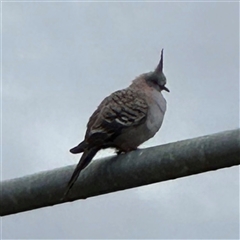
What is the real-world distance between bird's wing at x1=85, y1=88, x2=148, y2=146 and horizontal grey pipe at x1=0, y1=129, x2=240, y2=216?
1.18 m

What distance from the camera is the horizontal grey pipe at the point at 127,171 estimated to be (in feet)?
9.63

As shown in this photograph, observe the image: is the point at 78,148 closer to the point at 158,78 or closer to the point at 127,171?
the point at 127,171

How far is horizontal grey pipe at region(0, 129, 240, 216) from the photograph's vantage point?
2936 mm

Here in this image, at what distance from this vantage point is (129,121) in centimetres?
516

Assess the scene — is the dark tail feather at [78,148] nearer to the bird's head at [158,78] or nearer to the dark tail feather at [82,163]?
the dark tail feather at [82,163]

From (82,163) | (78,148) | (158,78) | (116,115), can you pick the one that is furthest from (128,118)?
(82,163)

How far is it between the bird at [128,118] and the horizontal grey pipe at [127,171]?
27.2 inches

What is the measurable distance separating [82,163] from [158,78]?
280 centimetres

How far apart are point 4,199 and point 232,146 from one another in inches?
45.1

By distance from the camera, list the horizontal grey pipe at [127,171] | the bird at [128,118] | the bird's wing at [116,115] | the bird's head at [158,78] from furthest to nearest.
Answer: the bird's head at [158,78]
the bird's wing at [116,115]
the bird at [128,118]
the horizontal grey pipe at [127,171]

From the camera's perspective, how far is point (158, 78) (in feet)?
20.6

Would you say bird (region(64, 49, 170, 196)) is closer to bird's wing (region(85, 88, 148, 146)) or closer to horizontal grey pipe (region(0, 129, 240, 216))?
bird's wing (region(85, 88, 148, 146))

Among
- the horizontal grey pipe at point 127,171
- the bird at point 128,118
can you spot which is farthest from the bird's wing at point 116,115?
the horizontal grey pipe at point 127,171

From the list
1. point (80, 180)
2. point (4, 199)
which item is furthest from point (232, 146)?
point (4, 199)
